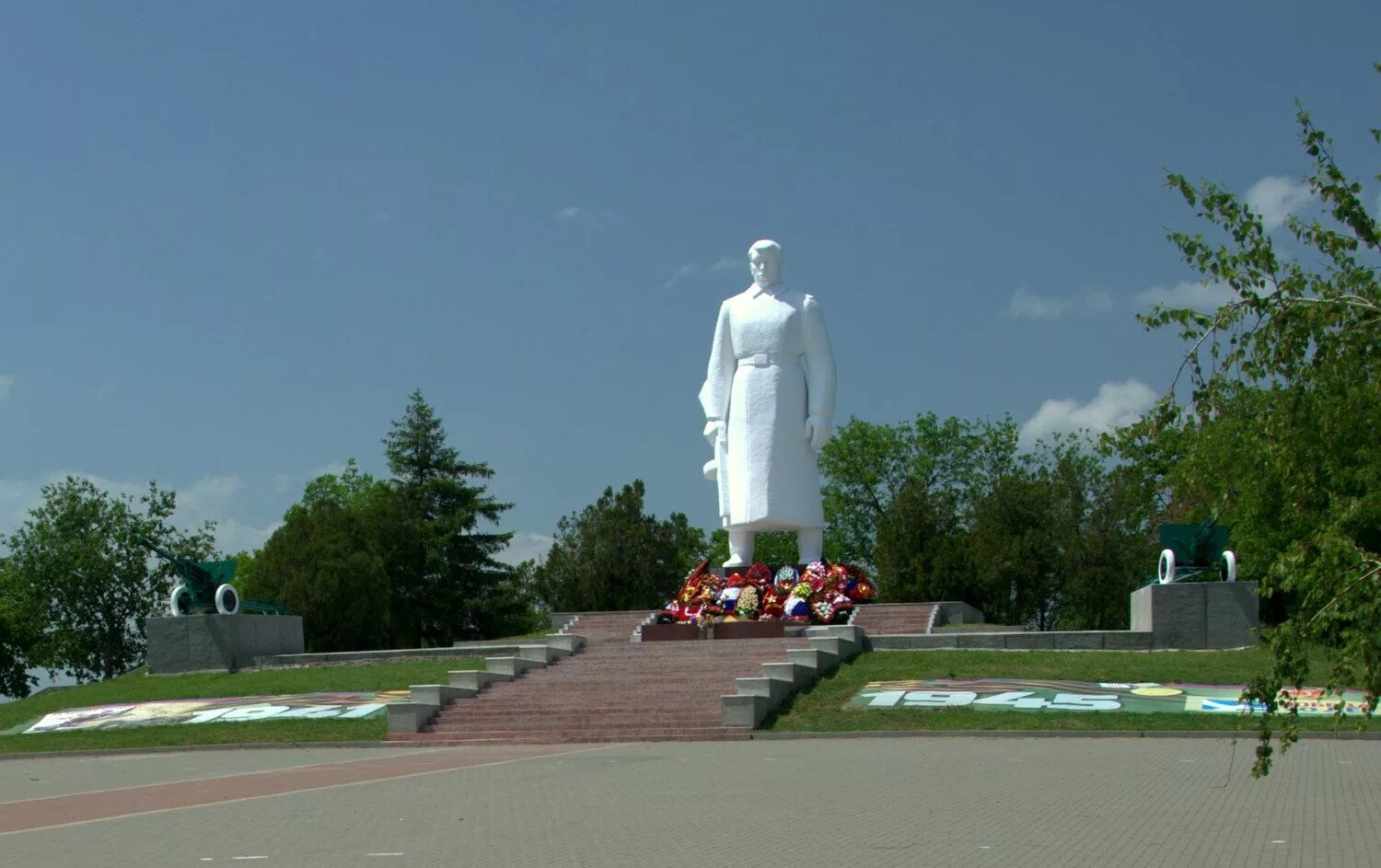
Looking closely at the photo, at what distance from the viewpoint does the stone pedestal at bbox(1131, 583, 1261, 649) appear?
22.3 m

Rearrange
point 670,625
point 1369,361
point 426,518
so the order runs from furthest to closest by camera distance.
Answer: point 426,518
point 670,625
point 1369,361

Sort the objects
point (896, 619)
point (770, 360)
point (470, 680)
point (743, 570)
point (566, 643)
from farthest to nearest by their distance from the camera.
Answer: point (770, 360), point (743, 570), point (896, 619), point (566, 643), point (470, 680)

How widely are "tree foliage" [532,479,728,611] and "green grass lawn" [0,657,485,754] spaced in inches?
649

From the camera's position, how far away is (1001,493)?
1781 inches

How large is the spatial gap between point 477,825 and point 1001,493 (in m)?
36.9

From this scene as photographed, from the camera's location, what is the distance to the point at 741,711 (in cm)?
1755

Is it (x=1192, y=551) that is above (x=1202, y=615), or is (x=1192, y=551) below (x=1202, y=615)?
above

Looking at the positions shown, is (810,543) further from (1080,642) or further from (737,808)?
(737,808)

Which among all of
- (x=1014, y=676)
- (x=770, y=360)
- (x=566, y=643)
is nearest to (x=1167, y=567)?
(x=1014, y=676)

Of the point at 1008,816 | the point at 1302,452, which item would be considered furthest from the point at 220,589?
the point at 1302,452

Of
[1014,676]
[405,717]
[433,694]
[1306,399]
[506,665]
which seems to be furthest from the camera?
[506,665]

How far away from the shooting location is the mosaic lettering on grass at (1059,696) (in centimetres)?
1750

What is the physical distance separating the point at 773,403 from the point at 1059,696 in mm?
10758

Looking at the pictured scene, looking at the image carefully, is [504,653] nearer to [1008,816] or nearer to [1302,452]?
[1008,816]
